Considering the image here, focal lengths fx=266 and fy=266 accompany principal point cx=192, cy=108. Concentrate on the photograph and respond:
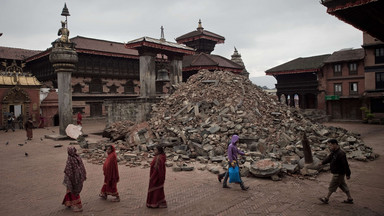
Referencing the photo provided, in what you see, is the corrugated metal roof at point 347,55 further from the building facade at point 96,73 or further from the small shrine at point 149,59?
the building facade at point 96,73

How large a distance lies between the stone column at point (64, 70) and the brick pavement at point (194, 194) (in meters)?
7.41

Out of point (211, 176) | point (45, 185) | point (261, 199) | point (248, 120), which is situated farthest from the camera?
point (248, 120)

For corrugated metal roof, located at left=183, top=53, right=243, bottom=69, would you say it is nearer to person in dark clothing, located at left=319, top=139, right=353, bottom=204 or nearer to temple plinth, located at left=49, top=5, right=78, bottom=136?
temple plinth, located at left=49, top=5, right=78, bottom=136

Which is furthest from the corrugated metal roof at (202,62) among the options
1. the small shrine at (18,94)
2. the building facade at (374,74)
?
the small shrine at (18,94)

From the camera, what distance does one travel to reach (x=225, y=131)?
1252cm

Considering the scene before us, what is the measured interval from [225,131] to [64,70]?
11311 millimetres

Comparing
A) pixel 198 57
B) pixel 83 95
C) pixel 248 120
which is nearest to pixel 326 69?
pixel 198 57

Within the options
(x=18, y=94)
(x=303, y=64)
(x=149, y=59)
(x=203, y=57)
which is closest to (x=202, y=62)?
(x=203, y=57)

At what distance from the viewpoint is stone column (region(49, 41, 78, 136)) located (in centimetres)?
1666

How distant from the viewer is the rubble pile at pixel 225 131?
1072cm

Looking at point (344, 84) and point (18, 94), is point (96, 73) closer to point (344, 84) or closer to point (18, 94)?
point (18, 94)

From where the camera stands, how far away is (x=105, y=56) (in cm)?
3166

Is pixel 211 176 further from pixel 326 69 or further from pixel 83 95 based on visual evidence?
pixel 326 69

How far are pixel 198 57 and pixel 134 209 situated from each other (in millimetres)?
23417
